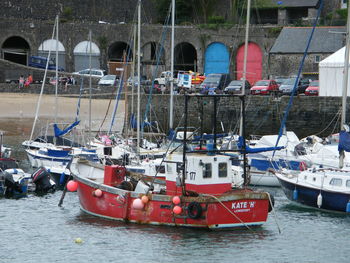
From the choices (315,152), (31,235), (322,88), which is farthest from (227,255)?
(322,88)

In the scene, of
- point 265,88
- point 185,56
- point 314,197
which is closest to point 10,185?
point 314,197

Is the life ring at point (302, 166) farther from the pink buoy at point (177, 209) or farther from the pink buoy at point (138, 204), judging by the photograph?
the pink buoy at point (138, 204)

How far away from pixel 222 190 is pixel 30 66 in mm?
37294

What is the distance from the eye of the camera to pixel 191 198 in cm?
2253

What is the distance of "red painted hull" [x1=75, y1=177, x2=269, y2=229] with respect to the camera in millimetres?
22516

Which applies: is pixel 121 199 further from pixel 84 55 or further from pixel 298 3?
pixel 298 3

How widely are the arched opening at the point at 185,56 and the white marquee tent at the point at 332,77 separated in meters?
17.6

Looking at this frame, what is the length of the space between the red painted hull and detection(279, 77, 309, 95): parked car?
2177cm

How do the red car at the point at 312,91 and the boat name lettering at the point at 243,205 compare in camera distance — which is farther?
the red car at the point at 312,91

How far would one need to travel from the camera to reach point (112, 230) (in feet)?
76.9

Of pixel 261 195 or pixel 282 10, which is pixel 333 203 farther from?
pixel 282 10

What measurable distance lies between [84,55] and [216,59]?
8.85 metres

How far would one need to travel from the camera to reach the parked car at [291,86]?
4475 cm

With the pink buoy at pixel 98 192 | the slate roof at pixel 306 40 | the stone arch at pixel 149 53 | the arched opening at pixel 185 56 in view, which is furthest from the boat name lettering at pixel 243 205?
the arched opening at pixel 185 56
